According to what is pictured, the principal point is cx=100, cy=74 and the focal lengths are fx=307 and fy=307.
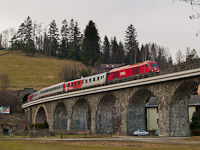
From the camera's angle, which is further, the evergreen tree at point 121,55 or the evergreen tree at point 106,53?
the evergreen tree at point 106,53

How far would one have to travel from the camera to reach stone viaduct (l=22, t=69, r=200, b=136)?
129ft

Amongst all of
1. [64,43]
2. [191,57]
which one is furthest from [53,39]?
[191,57]

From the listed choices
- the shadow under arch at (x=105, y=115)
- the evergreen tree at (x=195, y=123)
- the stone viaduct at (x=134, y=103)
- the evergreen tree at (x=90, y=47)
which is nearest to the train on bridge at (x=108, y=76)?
the stone viaduct at (x=134, y=103)

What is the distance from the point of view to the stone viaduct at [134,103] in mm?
39250

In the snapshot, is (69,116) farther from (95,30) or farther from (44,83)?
(95,30)

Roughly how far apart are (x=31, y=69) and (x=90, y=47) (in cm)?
2647

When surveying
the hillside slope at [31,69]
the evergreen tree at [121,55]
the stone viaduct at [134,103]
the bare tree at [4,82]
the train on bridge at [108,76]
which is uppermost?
the evergreen tree at [121,55]

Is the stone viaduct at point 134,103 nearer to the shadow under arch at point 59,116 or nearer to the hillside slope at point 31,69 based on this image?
the shadow under arch at point 59,116

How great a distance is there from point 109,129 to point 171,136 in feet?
57.0

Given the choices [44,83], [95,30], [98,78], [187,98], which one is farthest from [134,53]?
[187,98]

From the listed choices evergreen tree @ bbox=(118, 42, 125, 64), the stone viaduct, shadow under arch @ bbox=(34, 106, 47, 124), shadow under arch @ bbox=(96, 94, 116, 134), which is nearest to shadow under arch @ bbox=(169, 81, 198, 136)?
the stone viaduct

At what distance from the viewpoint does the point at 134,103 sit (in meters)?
46.8

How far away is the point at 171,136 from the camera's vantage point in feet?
129

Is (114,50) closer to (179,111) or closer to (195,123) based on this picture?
(195,123)
